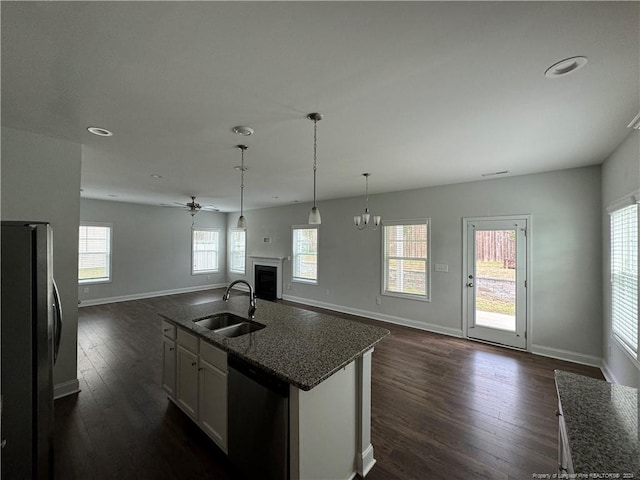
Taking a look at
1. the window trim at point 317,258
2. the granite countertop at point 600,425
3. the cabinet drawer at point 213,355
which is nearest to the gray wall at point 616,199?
the granite countertop at point 600,425

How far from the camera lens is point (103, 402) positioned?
262 centimetres

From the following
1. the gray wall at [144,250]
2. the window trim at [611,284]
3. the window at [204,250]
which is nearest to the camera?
the window trim at [611,284]

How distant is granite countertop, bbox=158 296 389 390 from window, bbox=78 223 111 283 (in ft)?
18.6

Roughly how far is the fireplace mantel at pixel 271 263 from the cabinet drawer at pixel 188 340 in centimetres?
505

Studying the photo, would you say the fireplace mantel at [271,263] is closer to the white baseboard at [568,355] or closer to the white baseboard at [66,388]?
the white baseboard at [66,388]

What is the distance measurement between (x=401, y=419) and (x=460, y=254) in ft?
9.80

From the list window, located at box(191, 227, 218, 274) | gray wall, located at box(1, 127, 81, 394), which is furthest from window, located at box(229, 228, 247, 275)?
gray wall, located at box(1, 127, 81, 394)

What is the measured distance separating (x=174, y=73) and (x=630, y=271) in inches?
163

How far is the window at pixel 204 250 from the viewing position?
8.50 metres

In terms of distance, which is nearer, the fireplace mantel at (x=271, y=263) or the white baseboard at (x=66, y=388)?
the white baseboard at (x=66, y=388)

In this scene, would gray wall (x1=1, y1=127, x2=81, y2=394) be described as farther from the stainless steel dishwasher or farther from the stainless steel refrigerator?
the stainless steel dishwasher

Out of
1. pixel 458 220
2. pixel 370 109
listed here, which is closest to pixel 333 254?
pixel 458 220

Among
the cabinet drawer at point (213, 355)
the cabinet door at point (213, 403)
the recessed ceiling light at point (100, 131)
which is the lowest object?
the cabinet door at point (213, 403)

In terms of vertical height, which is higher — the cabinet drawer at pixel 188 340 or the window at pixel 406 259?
the window at pixel 406 259
